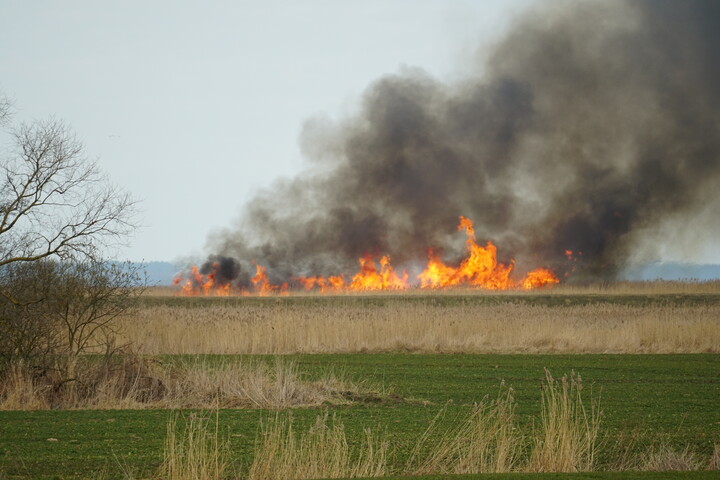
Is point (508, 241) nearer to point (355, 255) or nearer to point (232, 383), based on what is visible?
point (355, 255)

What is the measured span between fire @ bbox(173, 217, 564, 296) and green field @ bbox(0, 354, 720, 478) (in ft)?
133

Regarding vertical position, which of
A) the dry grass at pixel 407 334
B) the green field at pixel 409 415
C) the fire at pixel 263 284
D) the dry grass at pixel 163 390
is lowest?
the green field at pixel 409 415

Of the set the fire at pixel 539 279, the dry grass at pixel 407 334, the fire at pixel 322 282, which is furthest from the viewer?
the fire at pixel 322 282

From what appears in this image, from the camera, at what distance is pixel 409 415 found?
1474 cm

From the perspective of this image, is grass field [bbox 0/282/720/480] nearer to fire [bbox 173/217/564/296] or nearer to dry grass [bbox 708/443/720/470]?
dry grass [bbox 708/443/720/470]

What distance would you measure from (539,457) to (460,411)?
5.14 m

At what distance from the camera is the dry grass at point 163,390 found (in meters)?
16.2

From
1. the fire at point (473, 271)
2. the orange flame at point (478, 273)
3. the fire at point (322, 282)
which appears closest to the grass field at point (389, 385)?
the orange flame at point (478, 273)

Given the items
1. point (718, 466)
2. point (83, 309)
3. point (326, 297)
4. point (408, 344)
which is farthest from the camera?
point (326, 297)

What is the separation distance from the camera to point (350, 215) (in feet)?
242

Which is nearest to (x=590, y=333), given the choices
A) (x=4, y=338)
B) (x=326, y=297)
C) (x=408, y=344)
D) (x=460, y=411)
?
(x=408, y=344)

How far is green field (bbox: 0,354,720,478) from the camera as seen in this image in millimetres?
11047

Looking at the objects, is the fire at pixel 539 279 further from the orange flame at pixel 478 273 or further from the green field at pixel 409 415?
the green field at pixel 409 415

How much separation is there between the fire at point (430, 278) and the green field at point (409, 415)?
40687 mm
